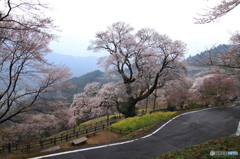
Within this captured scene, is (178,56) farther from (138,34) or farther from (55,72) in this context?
(55,72)

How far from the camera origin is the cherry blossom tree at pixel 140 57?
1656cm

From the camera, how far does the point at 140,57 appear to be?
16734mm

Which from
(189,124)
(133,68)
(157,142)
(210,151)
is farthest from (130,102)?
(210,151)

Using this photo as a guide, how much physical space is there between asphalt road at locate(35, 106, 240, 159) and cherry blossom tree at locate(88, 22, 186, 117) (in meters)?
5.43

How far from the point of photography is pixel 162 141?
1026cm

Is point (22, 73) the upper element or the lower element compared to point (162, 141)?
upper

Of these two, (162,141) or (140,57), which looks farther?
(140,57)

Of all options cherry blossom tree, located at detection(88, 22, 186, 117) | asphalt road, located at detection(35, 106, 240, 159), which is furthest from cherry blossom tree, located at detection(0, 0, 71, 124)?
cherry blossom tree, located at detection(88, 22, 186, 117)

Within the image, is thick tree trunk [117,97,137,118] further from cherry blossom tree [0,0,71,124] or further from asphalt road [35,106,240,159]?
cherry blossom tree [0,0,71,124]

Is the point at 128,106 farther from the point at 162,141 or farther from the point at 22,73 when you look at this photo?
the point at 22,73

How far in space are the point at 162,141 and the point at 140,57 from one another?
9.70 m

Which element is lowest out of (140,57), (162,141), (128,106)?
(162,141)

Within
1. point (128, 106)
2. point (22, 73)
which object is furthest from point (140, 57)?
point (22, 73)

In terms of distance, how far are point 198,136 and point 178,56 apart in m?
9.22
